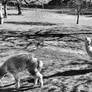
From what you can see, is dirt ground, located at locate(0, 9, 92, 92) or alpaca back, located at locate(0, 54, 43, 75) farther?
dirt ground, located at locate(0, 9, 92, 92)

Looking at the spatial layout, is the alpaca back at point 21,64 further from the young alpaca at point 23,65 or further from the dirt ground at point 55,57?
the dirt ground at point 55,57

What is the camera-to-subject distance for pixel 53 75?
24.7 ft

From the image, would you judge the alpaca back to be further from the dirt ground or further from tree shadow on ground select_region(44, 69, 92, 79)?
tree shadow on ground select_region(44, 69, 92, 79)

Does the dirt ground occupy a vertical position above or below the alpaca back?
below

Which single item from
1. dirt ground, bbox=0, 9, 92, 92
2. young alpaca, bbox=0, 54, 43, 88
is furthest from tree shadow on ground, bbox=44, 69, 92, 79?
young alpaca, bbox=0, 54, 43, 88

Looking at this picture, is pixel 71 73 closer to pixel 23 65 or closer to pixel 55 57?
pixel 55 57

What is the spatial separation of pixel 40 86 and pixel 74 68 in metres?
2.19

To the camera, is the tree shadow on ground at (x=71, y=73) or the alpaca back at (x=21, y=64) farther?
the tree shadow on ground at (x=71, y=73)

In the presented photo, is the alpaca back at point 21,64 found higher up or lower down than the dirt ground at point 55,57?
higher up

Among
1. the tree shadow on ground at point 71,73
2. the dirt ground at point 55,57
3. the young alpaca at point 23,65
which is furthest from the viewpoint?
the tree shadow on ground at point 71,73

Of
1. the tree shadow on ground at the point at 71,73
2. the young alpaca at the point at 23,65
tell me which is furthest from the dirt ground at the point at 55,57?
the young alpaca at the point at 23,65

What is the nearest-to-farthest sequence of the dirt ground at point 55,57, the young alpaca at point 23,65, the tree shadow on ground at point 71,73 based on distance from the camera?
the young alpaca at point 23,65, the dirt ground at point 55,57, the tree shadow on ground at point 71,73

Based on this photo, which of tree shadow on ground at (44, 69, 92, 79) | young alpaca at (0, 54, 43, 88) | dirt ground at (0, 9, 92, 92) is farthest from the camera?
tree shadow on ground at (44, 69, 92, 79)

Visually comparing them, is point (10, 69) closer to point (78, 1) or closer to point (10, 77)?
point (10, 77)
